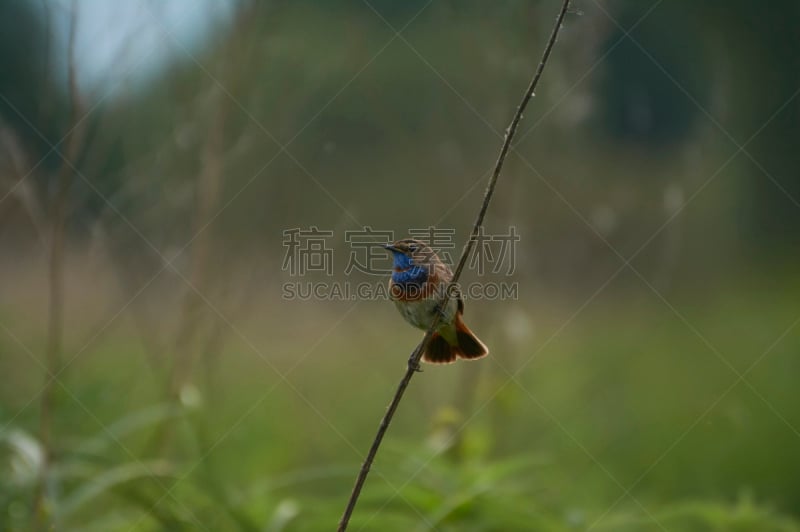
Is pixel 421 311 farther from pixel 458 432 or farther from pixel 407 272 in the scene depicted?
pixel 458 432

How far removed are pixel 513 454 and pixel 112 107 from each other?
299 centimetres

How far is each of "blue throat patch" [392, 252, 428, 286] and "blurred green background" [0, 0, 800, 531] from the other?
45 centimetres

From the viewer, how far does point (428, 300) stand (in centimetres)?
405

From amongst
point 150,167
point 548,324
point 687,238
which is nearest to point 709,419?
point 548,324

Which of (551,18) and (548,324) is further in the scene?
(548,324)

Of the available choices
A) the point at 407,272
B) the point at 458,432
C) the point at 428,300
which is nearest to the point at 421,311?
the point at 428,300

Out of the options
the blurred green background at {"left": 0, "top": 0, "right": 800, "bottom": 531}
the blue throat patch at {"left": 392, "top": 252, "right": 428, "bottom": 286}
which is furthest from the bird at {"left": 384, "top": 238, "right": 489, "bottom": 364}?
the blurred green background at {"left": 0, "top": 0, "right": 800, "bottom": 531}

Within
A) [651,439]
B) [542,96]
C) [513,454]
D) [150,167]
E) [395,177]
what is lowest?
[513,454]

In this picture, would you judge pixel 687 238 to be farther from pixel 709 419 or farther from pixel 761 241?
pixel 709 419

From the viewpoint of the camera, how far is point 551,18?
16.7ft

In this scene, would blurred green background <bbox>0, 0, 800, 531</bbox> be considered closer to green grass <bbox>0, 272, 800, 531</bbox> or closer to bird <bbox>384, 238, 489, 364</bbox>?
green grass <bbox>0, 272, 800, 531</bbox>

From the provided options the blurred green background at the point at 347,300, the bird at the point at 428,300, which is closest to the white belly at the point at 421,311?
the bird at the point at 428,300

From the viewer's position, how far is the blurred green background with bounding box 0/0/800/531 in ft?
11.9

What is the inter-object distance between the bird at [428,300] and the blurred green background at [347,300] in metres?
0.36
